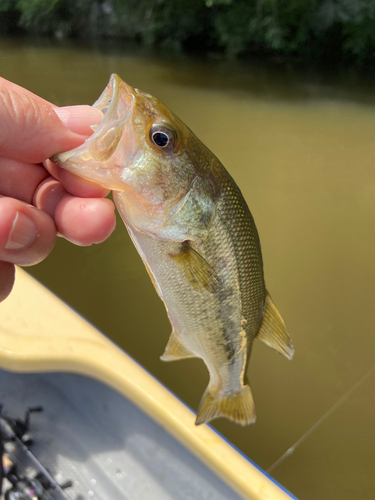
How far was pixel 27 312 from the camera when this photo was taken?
5.16ft

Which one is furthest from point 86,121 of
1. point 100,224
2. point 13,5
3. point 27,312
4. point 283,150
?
point 13,5

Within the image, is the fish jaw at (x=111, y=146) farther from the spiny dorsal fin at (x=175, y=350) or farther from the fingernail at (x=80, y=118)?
the spiny dorsal fin at (x=175, y=350)

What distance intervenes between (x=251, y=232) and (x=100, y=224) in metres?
0.41

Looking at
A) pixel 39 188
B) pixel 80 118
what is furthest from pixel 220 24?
pixel 39 188

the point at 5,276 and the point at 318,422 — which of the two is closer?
the point at 5,276

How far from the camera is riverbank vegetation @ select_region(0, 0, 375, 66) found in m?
8.54

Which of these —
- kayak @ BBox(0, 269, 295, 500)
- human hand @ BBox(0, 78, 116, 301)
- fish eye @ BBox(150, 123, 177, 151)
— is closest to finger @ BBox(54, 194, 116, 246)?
human hand @ BBox(0, 78, 116, 301)

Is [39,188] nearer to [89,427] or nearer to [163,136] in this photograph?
[163,136]

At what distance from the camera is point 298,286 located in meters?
2.75

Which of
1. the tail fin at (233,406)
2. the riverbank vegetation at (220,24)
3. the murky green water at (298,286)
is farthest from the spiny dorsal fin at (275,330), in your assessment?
the riverbank vegetation at (220,24)

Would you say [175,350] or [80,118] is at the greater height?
[80,118]

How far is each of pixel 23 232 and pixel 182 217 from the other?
38cm

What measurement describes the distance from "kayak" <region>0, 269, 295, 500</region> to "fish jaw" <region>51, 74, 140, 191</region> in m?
0.88

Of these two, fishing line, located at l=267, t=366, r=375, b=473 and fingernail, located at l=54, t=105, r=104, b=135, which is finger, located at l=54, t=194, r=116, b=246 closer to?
fingernail, located at l=54, t=105, r=104, b=135
